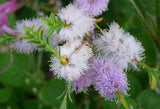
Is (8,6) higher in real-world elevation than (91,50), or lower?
higher

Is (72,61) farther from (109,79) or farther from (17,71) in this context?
(17,71)

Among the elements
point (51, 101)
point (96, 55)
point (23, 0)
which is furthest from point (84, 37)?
point (51, 101)

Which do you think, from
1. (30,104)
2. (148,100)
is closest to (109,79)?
(148,100)

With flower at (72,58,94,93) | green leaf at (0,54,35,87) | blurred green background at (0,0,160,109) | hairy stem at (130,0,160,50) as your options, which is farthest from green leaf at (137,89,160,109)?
green leaf at (0,54,35,87)

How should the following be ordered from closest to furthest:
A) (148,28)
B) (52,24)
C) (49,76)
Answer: (52,24)
(148,28)
(49,76)

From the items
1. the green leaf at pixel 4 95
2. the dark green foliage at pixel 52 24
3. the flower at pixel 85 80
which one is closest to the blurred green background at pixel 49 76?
the green leaf at pixel 4 95

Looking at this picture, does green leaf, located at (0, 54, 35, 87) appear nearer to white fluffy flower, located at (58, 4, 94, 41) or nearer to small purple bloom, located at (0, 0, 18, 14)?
small purple bloom, located at (0, 0, 18, 14)

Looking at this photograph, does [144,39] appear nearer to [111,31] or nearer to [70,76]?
[111,31]

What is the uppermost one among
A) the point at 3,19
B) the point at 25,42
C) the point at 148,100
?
the point at 3,19
